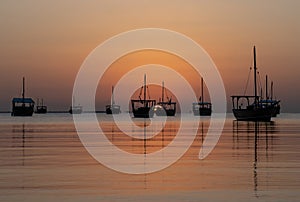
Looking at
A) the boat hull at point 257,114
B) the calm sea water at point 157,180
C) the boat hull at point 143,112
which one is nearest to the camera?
the calm sea water at point 157,180

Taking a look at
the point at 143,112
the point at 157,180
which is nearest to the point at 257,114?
the point at 143,112

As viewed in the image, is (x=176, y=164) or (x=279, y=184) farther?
(x=176, y=164)

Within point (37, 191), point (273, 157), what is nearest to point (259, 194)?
point (37, 191)

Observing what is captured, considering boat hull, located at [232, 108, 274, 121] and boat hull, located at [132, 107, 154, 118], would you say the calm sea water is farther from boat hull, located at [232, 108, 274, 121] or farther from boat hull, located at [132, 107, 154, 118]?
boat hull, located at [132, 107, 154, 118]

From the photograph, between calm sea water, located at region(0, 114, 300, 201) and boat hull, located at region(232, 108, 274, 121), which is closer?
calm sea water, located at region(0, 114, 300, 201)

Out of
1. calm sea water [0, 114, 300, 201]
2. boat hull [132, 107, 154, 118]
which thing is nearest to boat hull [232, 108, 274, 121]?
boat hull [132, 107, 154, 118]

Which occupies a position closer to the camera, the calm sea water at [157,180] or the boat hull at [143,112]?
the calm sea water at [157,180]

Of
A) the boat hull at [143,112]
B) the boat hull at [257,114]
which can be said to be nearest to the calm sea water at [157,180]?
the boat hull at [257,114]

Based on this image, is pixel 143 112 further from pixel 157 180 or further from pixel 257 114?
pixel 157 180

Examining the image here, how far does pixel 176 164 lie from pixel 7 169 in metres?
7.59

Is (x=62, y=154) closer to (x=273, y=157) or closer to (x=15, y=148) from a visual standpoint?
(x=15, y=148)

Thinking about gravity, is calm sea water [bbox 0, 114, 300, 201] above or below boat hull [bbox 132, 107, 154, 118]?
below

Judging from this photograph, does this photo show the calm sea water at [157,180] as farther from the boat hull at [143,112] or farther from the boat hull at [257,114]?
the boat hull at [143,112]

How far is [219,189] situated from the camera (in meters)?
21.3
